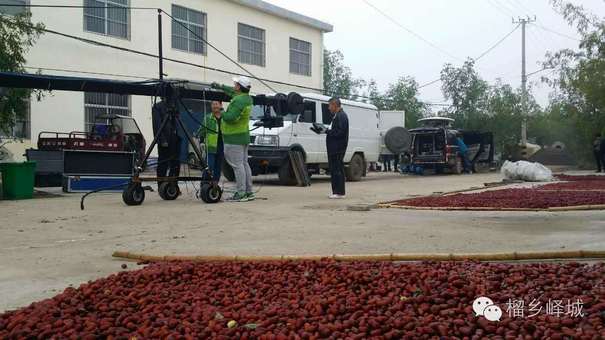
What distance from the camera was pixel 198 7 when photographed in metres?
23.6

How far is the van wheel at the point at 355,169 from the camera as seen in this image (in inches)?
709

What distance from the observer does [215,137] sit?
1240 cm

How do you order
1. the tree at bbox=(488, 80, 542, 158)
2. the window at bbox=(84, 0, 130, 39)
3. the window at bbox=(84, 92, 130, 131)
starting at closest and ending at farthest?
the window at bbox=(84, 92, 130, 131), the window at bbox=(84, 0, 130, 39), the tree at bbox=(488, 80, 542, 158)

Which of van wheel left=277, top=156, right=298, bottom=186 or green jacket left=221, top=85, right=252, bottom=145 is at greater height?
green jacket left=221, top=85, right=252, bottom=145

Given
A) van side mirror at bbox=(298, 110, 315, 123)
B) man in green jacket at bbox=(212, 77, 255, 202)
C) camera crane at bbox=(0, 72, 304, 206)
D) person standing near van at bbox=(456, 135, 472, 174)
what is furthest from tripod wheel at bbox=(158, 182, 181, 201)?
person standing near van at bbox=(456, 135, 472, 174)

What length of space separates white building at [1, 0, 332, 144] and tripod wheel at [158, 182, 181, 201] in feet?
17.7

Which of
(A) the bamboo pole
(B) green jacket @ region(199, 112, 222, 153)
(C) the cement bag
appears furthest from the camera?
(C) the cement bag

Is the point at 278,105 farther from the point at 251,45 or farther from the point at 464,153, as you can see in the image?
the point at 464,153

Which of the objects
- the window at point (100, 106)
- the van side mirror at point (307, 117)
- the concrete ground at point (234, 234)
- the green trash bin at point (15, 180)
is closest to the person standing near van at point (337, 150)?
the concrete ground at point (234, 234)

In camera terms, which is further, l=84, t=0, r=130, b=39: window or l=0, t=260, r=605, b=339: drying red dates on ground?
l=84, t=0, r=130, b=39: window

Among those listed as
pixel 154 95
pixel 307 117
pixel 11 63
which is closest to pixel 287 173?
pixel 307 117

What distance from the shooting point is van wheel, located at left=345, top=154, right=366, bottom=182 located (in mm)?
18011

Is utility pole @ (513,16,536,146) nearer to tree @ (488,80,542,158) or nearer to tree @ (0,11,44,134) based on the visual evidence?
tree @ (488,80,542,158)

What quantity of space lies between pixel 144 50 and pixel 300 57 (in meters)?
9.61
